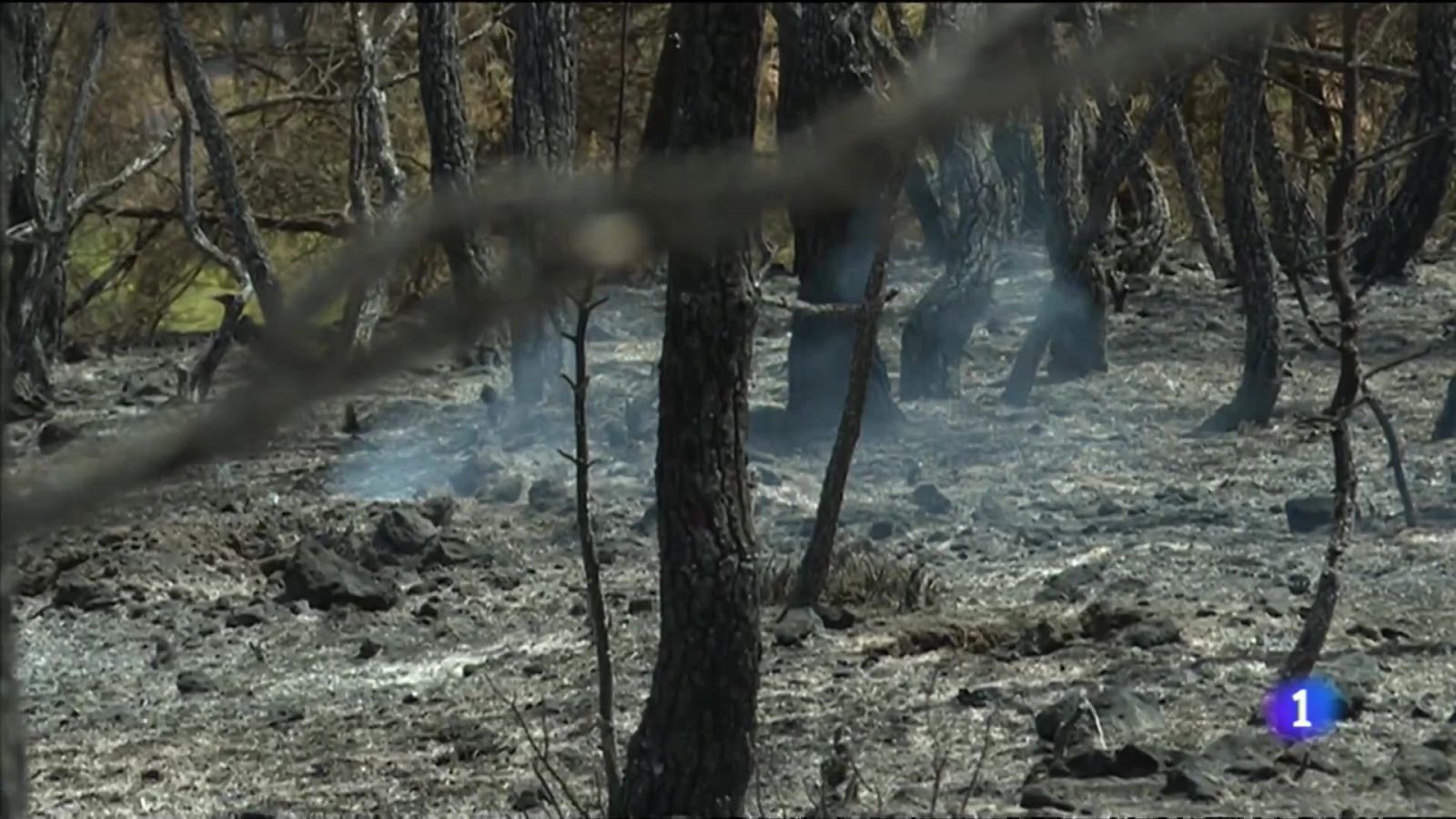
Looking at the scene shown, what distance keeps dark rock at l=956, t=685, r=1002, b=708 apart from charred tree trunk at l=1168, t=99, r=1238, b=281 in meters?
5.33

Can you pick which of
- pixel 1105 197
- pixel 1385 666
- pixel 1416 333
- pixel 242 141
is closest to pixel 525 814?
pixel 1385 666

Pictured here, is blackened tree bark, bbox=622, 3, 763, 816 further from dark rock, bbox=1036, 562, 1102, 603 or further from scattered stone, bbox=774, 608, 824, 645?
dark rock, bbox=1036, 562, 1102, 603

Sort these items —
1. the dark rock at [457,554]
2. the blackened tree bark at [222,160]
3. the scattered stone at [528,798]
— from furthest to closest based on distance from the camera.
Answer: the blackened tree bark at [222,160], the dark rock at [457,554], the scattered stone at [528,798]

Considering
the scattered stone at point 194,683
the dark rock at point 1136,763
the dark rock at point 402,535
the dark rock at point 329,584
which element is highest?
the dark rock at point 1136,763

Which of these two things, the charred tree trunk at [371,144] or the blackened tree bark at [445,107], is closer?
the blackened tree bark at [445,107]

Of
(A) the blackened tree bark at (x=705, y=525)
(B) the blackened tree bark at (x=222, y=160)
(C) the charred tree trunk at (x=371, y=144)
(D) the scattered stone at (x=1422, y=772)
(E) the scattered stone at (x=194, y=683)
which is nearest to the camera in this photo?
(A) the blackened tree bark at (x=705, y=525)

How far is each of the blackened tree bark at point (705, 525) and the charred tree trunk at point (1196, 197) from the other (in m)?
7.05

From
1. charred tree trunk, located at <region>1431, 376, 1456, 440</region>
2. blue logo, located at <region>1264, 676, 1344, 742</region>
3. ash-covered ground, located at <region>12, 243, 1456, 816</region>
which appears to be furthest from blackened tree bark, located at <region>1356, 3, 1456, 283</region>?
blue logo, located at <region>1264, 676, 1344, 742</region>

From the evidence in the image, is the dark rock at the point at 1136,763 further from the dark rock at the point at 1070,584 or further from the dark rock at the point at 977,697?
the dark rock at the point at 1070,584

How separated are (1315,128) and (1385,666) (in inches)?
353

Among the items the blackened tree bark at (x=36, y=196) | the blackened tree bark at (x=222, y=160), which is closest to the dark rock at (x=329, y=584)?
the blackened tree bark at (x=222, y=160)

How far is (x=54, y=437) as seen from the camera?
11828 millimetres

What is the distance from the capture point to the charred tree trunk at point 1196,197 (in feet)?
40.4

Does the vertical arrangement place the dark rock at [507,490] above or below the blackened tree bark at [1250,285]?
below
